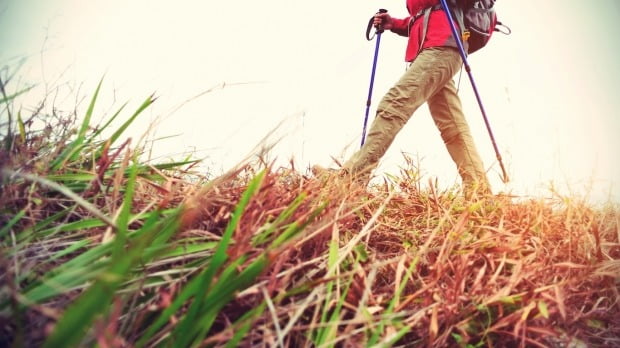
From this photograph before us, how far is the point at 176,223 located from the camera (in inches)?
26.6

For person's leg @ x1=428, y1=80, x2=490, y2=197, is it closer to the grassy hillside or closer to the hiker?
the hiker

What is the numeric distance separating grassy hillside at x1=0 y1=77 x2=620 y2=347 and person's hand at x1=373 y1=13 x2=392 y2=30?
2.21m

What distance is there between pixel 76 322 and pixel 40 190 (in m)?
0.74

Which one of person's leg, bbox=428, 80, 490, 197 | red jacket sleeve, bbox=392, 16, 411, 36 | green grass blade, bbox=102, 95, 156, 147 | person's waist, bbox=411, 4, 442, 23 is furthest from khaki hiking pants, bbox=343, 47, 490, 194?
green grass blade, bbox=102, 95, 156, 147

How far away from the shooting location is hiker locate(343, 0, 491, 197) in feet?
7.11

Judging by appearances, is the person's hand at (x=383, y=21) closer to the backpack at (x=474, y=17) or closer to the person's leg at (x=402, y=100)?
the backpack at (x=474, y=17)

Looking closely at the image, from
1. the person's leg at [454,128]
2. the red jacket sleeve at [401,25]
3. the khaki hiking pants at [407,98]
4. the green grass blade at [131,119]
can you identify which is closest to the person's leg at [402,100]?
the khaki hiking pants at [407,98]

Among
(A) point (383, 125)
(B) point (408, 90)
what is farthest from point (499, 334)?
(B) point (408, 90)

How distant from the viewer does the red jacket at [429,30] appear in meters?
2.22

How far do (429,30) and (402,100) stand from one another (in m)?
0.62

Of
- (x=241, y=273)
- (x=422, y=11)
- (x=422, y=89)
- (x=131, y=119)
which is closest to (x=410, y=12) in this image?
(x=422, y=11)

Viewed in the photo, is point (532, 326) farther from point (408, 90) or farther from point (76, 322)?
point (408, 90)

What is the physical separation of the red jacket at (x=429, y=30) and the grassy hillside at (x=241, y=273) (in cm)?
145

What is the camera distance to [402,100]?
2.18 metres
